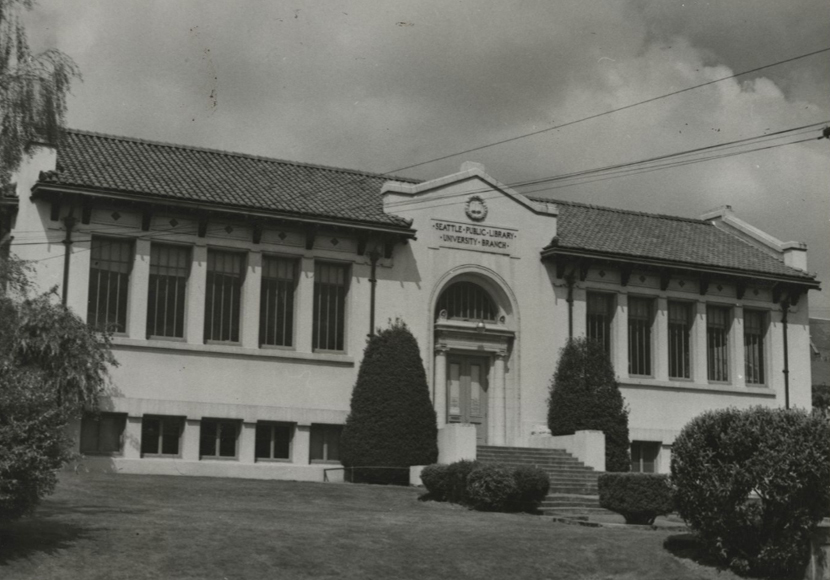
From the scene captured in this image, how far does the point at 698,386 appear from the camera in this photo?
35.5m

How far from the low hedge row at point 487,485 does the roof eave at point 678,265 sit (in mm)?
9280

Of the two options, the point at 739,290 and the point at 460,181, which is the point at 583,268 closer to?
the point at 460,181

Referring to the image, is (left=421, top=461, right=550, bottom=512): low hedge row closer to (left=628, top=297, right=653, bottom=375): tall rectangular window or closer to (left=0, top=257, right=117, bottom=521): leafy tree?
(left=0, top=257, right=117, bottom=521): leafy tree

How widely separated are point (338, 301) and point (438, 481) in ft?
23.1

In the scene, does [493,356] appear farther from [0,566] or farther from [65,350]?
[0,566]

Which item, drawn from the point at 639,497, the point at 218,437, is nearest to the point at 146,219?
the point at 218,437

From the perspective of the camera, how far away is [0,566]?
15.0 metres

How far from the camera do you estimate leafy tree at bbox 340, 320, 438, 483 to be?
29375mm

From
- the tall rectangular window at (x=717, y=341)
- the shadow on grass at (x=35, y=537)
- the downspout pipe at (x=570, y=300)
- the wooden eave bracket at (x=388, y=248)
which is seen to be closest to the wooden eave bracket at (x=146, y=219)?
the wooden eave bracket at (x=388, y=248)

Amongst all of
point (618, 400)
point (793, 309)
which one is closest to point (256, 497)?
point (618, 400)

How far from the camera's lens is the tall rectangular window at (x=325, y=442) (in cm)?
3044

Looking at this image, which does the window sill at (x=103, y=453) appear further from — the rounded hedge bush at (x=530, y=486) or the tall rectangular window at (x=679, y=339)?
the tall rectangular window at (x=679, y=339)

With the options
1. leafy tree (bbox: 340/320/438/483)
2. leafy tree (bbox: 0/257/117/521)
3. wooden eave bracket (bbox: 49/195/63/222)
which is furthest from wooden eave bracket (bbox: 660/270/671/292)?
wooden eave bracket (bbox: 49/195/63/222)

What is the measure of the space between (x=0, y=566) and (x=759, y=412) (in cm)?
1188
